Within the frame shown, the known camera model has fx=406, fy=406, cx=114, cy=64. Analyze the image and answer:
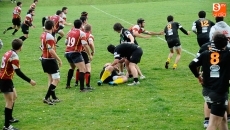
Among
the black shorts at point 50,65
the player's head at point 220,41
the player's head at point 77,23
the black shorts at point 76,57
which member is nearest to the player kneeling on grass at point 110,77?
the black shorts at point 76,57

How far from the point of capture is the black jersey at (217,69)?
24.2 feet

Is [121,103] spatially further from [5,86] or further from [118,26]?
[5,86]

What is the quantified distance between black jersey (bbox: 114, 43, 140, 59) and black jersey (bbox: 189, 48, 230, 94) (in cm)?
653

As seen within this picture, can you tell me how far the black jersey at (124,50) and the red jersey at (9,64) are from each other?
15.5ft

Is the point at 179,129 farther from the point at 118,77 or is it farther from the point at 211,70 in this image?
the point at 118,77

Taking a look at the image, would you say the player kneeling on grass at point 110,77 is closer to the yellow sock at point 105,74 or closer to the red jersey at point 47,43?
the yellow sock at point 105,74

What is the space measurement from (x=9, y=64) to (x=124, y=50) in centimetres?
510

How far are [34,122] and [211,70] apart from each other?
5.11m

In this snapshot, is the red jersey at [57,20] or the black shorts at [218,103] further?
the red jersey at [57,20]

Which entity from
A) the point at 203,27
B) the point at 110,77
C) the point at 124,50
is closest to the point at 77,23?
the point at 124,50

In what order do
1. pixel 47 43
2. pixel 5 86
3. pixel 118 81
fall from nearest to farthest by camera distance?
pixel 5 86 < pixel 47 43 < pixel 118 81

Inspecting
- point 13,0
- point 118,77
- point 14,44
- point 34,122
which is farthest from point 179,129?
point 13,0

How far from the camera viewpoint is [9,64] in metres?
9.91

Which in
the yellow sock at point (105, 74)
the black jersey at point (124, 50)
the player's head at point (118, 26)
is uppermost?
the player's head at point (118, 26)
